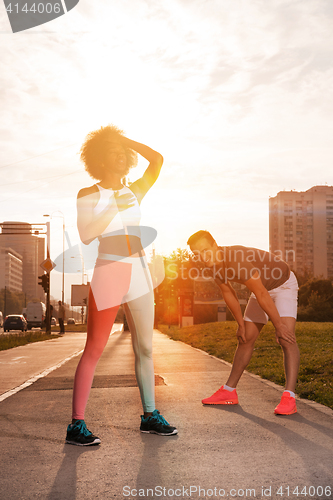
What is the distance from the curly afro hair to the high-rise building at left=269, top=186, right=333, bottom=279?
434 ft

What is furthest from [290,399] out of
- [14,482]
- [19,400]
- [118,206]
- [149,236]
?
[19,400]

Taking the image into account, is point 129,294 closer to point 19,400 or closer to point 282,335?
point 282,335

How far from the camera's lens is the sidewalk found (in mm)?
2848

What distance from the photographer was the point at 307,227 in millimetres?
136250

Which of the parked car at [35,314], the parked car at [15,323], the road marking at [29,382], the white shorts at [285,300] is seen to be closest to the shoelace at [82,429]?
the white shorts at [285,300]

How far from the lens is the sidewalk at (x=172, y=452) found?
9.34 feet

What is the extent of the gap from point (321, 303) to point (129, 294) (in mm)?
49405

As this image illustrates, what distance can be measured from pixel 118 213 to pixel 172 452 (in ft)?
5.81

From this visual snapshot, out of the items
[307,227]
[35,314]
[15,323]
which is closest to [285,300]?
[15,323]

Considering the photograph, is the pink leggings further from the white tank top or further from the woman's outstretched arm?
the woman's outstretched arm

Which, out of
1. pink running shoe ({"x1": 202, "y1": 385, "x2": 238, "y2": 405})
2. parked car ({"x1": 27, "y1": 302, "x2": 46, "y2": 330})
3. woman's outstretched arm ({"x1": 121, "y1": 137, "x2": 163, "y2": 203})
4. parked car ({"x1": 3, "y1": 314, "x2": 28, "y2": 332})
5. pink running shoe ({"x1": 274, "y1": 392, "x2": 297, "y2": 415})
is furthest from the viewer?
parked car ({"x1": 27, "y1": 302, "x2": 46, "y2": 330})

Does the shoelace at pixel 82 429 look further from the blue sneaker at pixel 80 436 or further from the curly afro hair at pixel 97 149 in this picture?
the curly afro hair at pixel 97 149

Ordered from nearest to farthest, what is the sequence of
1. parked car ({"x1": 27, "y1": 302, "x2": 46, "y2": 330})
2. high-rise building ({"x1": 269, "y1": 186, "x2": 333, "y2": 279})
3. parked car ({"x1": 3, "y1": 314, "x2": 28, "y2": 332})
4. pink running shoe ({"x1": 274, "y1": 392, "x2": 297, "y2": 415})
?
pink running shoe ({"x1": 274, "y1": 392, "x2": 297, "y2": 415}) < parked car ({"x1": 3, "y1": 314, "x2": 28, "y2": 332}) < parked car ({"x1": 27, "y1": 302, "x2": 46, "y2": 330}) < high-rise building ({"x1": 269, "y1": 186, "x2": 333, "y2": 279})

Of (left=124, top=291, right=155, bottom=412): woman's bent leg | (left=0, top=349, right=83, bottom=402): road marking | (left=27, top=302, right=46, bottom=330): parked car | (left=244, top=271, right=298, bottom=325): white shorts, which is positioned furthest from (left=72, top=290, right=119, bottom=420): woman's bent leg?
(left=27, top=302, right=46, bottom=330): parked car
